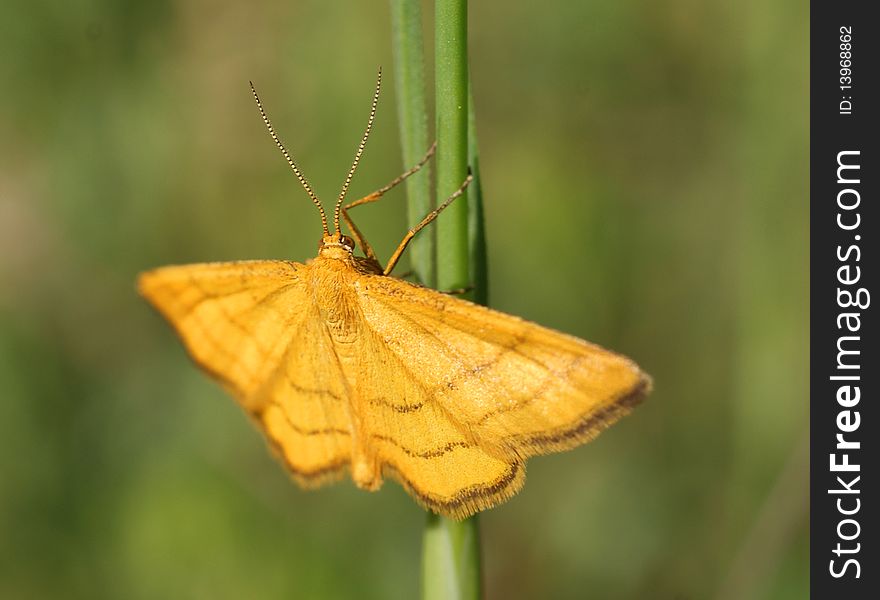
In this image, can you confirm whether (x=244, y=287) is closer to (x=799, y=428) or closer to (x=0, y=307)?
(x=799, y=428)

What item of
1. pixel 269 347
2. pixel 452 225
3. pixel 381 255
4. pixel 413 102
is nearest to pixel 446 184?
pixel 452 225

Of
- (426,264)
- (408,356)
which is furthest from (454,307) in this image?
(408,356)

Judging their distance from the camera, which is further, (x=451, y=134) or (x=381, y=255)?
(x=381, y=255)

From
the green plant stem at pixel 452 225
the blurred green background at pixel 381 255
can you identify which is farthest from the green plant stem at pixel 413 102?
the blurred green background at pixel 381 255

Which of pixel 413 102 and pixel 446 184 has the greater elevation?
pixel 413 102

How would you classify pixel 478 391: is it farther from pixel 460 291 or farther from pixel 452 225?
pixel 452 225

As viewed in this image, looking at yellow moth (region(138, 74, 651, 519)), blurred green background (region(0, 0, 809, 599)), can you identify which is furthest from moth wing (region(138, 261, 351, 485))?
blurred green background (region(0, 0, 809, 599))

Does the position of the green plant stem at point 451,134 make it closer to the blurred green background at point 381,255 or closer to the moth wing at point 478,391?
the moth wing at point 478,391

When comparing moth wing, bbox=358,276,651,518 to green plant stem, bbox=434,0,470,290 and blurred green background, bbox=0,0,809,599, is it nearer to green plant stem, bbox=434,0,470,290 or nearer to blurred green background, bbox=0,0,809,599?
green plant stem, bbox=434,0,470,290
